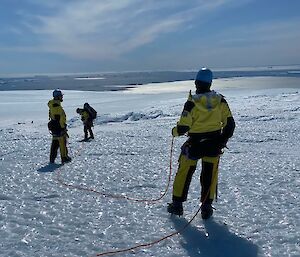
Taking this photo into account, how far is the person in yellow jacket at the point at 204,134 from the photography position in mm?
4809

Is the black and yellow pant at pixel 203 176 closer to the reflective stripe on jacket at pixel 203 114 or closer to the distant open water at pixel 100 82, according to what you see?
the reflective stripe on jacket at pixel 203 114

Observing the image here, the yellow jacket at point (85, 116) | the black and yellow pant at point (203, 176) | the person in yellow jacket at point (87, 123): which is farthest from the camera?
the yellow jacket at point (85, 116)

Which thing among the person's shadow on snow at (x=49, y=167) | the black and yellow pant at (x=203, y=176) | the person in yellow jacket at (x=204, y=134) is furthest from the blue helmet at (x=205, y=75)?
the person's shadow on snow at (x=49, y=167)

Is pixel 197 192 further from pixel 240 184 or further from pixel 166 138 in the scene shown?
pixel 166 138

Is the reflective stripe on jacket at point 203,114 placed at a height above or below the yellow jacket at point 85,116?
above

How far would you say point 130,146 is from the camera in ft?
37.9

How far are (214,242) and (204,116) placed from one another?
1456mm

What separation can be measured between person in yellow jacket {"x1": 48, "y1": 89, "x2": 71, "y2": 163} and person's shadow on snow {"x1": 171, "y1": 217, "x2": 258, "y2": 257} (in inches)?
187

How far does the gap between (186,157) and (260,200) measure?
5.28 feet

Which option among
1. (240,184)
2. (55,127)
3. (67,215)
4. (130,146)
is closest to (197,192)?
(240,184)

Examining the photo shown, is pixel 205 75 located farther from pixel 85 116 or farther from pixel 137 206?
pixel 85 116

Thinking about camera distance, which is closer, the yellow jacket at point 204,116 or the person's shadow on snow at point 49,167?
the yellow jacket at point 204,116

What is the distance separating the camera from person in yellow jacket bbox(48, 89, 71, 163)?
8922 mm

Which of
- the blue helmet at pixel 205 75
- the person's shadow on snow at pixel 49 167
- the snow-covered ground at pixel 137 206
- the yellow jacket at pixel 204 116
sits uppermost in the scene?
the blue helmet at pixel 205 75
